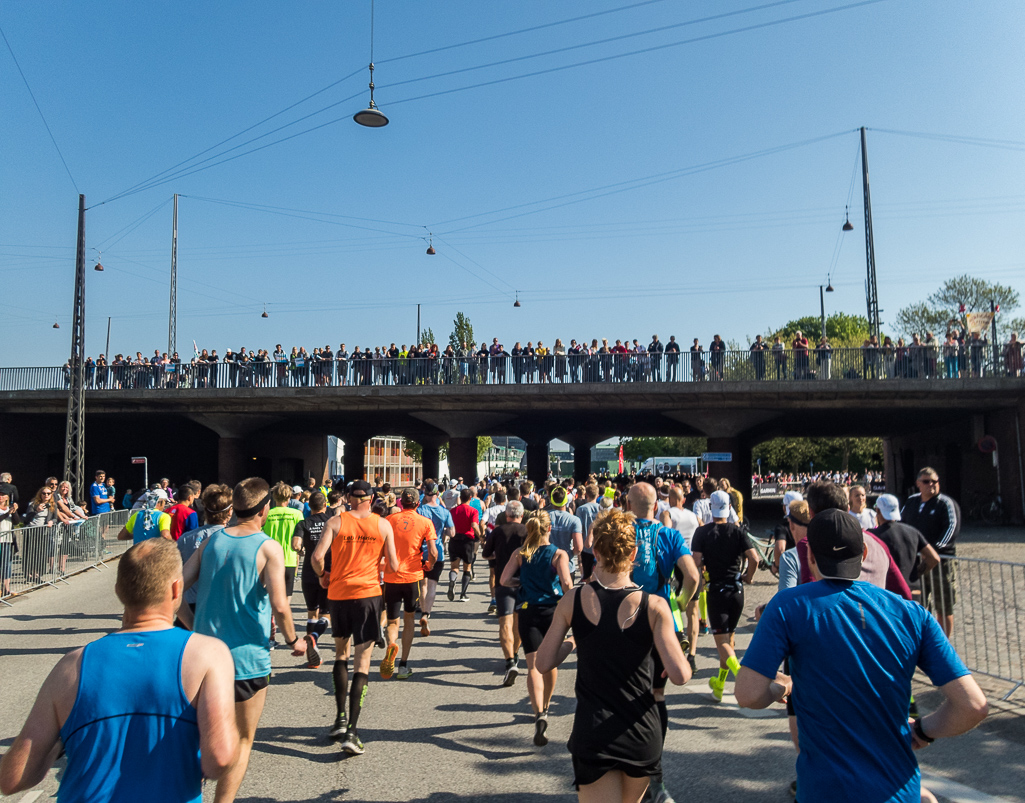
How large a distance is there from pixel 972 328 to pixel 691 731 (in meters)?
24.1

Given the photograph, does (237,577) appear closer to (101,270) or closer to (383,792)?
(383,792)

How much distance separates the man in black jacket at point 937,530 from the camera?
24.9ft

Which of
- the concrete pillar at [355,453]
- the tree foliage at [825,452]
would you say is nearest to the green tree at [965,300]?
the tree foliage at [825,452]

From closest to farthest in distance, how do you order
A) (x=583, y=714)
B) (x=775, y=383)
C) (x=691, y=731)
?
(x=583, y=714) < (x=691, y=731) < (x=775, y=383)

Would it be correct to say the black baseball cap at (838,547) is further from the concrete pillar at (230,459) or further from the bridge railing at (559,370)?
the concrete pillar at (230,459)

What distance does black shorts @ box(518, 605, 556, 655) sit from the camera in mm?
6320

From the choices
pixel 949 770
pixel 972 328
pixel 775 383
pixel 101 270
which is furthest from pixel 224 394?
pixel 949 770

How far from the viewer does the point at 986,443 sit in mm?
25312

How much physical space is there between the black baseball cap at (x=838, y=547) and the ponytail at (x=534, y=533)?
12.5ft

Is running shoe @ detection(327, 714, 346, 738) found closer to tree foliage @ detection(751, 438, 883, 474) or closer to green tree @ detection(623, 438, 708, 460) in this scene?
tree foliage @ detection(751, 438, 883, 474)

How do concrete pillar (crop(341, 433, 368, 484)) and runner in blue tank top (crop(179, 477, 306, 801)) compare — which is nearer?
runner in blue tank top (crop(179, 477, 306, 801))

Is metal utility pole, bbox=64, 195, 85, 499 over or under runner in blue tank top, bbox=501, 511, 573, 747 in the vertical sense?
over

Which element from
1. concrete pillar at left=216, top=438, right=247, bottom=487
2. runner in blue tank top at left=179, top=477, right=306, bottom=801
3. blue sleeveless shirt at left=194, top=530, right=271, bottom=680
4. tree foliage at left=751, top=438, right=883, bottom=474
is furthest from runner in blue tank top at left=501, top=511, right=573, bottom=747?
tree foliage at left=751, top=438, right=883, bottom=474

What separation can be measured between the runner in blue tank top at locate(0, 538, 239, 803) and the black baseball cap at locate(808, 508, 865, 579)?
2065mm
